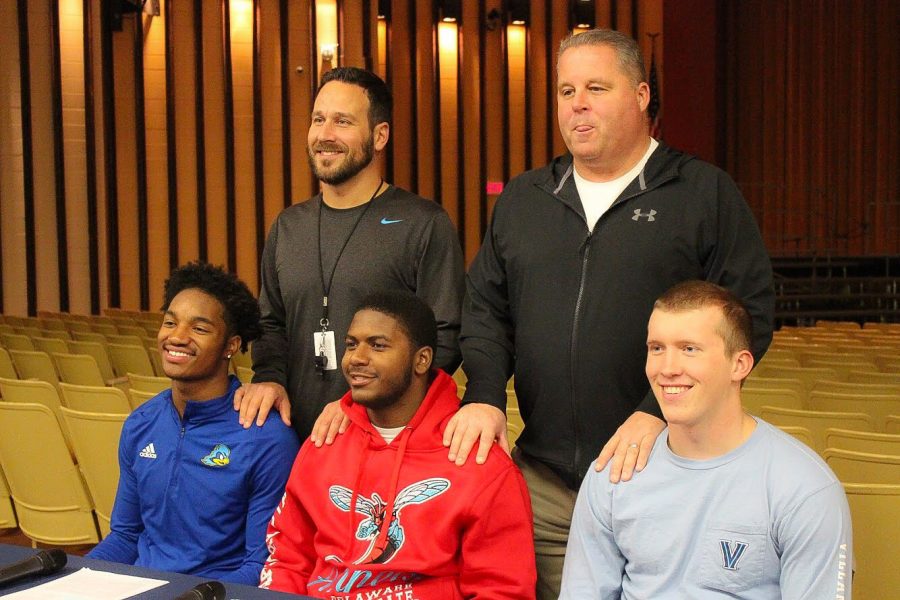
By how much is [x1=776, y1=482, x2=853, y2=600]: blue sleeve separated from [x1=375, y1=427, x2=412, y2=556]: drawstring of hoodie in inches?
30.9

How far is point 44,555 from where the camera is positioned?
1.90 meters

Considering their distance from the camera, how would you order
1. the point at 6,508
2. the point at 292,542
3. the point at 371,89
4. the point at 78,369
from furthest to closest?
1. the point at 78,369
2. the point at 6,508
3. the point at 371,89
4. the point at 292,542

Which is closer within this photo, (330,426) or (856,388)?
(330,426)

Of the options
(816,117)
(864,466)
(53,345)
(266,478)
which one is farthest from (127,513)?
(816,117)

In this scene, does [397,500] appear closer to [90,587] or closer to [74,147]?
[90,587]

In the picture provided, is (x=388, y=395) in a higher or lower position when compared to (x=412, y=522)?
higher

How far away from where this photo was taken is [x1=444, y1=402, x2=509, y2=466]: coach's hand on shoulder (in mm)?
2117

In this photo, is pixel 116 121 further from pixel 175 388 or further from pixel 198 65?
pixel 175 388

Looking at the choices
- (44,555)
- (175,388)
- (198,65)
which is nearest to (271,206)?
(198,65)

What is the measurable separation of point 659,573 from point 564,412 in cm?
42

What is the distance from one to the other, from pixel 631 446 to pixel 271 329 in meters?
1.23

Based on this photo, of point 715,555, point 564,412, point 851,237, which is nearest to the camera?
point 715,555

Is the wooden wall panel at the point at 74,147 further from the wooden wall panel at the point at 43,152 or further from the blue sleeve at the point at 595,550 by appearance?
the blue sleeve at the point at 595,550

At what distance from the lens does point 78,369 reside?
5.51 m
